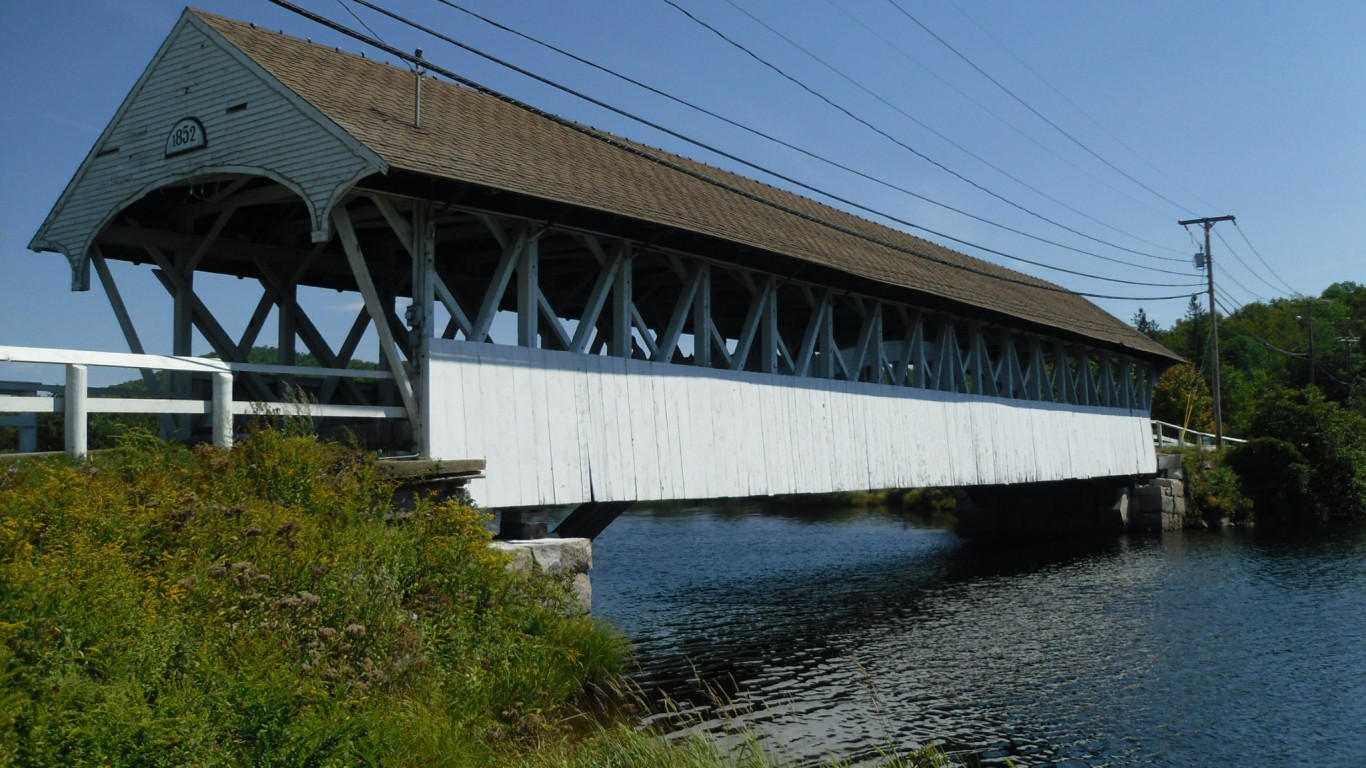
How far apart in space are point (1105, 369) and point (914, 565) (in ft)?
30.1

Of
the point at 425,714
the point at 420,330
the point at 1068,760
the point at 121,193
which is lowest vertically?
the point at 1068,760

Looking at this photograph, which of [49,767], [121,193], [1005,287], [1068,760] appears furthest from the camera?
[1005,287]

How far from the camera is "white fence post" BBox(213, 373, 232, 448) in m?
9.05

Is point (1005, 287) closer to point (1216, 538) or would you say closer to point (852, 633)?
point (1216, 538)

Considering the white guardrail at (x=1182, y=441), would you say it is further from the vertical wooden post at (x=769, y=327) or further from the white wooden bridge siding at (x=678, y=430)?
the vertical wooden post at (x=769, y=327)

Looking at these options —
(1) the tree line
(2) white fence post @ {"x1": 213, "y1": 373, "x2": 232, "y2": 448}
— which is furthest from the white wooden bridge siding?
(1) the tree line

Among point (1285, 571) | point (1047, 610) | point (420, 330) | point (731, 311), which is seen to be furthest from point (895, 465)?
point (420, 330)

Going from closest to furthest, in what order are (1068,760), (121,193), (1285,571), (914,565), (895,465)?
1. (1068,760)
2. (121,193)
3. (895,465)
4. (1285,571)
5. (914,565)

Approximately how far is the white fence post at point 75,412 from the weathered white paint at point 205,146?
246cm

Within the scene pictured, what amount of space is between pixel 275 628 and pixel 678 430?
7368mm

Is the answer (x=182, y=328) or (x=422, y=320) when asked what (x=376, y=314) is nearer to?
(x=422, y=320)

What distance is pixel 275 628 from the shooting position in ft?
21.5

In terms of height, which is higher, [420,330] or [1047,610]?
[420,330]

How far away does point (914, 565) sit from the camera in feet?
77.9
